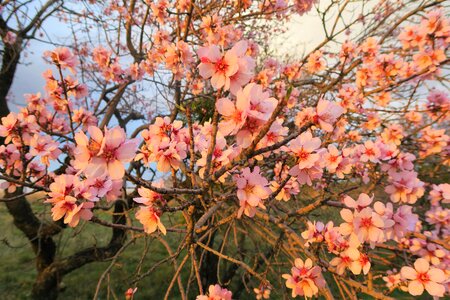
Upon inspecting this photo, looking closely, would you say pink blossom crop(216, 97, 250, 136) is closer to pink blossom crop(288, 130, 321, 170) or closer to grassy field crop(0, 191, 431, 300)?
pink blossom crop(288, 130, 321, 170)

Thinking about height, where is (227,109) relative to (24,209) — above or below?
above

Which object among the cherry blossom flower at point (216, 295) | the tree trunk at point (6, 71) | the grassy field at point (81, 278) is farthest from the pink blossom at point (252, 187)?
the tree trunk at point (6, 71)

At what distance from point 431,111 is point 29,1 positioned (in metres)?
5.81

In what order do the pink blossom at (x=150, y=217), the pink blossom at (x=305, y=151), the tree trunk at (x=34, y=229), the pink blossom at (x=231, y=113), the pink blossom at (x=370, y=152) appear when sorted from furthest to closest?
1. the tree trunk at (x=34, y=229)
2. the pink blossom at (x=370, y=152)
3. the pink blossom at (x=150, y=217)
4. the pink blossom at (x=305, y=151)
5. the pink blossom at (x=231, y=113)

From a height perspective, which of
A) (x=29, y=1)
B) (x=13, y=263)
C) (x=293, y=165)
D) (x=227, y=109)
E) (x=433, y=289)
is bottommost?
(x=13, y=263)

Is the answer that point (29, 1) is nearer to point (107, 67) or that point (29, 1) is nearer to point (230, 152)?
point (107, 67)

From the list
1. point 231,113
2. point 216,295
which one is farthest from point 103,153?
point 216,295

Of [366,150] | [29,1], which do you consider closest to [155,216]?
[366,150]

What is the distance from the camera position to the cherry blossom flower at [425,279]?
1564 millimetres

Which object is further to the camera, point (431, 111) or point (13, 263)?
point (13, 263)

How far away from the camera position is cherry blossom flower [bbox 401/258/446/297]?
1564 millimetres

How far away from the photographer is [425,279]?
5.32ft

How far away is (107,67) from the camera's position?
3.50m

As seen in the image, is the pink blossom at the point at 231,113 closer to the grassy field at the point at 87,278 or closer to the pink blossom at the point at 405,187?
the pink blossom at the point at 405,187
